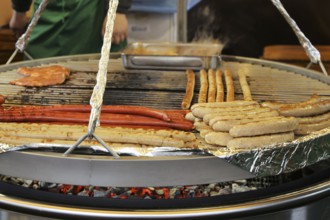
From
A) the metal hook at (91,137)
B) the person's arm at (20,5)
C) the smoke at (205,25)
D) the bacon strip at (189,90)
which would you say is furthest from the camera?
the smoke at (205,25)

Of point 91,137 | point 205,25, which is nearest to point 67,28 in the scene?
point 205,25

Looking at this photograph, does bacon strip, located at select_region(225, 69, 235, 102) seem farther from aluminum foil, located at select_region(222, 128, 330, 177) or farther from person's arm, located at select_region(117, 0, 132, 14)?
person's arm, located at select_region(117, 0, 132, 14)

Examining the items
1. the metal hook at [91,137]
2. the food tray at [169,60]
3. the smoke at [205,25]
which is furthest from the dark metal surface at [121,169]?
the smoke at [205,25]

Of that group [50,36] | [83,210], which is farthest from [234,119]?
[50,36]

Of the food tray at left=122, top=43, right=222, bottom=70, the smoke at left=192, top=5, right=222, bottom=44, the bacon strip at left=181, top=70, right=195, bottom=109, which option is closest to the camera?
the bacon strip at left=181, top=70, right=195, bottom=109

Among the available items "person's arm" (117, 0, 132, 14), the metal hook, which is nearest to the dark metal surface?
the metal hook

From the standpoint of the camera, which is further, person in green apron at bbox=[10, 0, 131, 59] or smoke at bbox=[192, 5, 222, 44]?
smoke at bbox=[192, 5, 222, 44]

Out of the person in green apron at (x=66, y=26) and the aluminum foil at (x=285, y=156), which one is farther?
the person in green apron at (x=66, y=26)

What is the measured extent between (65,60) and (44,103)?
0.95 metres

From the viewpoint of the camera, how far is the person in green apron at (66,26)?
389 centimetres

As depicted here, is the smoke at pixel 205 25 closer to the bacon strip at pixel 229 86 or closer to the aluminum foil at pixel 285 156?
the bacon strip at pixel 229 86

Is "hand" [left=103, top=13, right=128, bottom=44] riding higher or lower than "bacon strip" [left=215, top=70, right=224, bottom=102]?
higher

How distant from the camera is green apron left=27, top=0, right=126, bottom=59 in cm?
390

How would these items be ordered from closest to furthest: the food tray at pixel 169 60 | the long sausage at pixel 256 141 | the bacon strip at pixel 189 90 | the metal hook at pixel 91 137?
the metal hook at pixel 91 137, the long sausage at pixel 256 141, the bacon strip at pixel 189 90, the food tray at pixel 169 60
